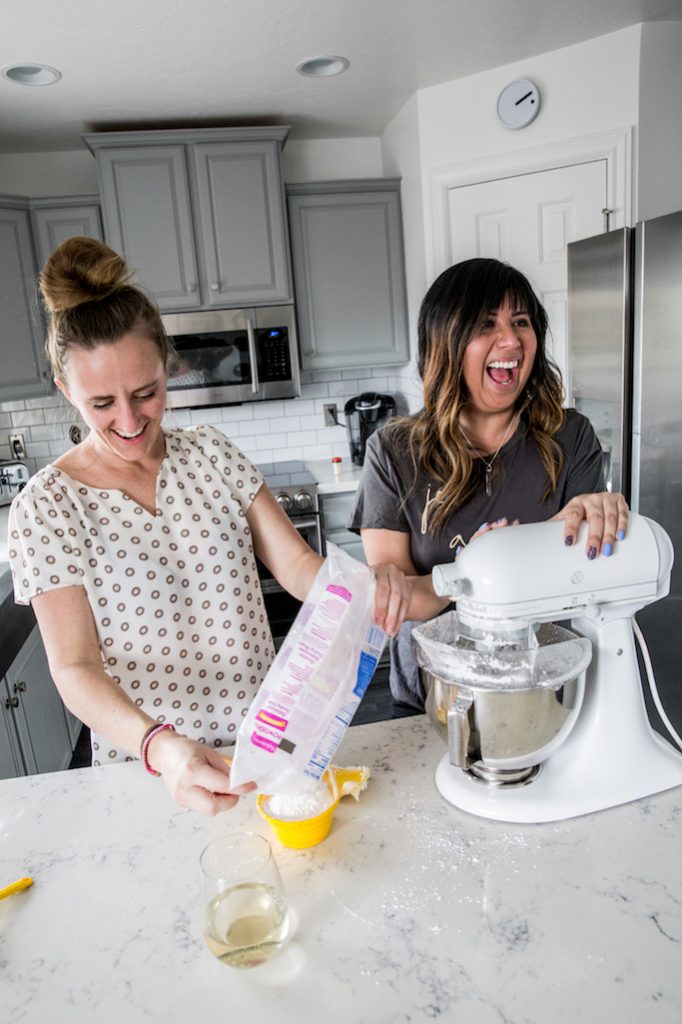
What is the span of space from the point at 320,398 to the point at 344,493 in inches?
27.8

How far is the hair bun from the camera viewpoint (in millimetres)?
1128

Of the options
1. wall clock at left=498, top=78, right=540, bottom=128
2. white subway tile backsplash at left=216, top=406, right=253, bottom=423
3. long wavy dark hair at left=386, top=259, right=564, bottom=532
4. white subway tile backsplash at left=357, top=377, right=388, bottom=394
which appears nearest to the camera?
long wavy dark hair at left=386, top=259, right=564, bottom=532

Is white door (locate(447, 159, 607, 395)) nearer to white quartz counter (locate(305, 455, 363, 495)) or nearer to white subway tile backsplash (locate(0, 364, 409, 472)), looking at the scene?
white subway tile backsplash (locate(0, 364, 409, 472))

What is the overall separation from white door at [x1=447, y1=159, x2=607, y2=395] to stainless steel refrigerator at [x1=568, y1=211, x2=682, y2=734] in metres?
0.37

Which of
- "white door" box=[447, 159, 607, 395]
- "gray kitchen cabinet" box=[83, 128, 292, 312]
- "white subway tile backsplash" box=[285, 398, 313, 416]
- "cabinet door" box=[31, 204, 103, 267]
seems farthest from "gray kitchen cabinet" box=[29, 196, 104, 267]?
"white door" box=[447, 159, 607, 395]

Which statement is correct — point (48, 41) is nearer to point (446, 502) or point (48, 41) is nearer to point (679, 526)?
point (446, 502)

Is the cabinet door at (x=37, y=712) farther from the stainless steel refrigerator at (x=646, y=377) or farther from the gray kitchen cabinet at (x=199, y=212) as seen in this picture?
the stainless steel refrigerator at (x=646, y=377)

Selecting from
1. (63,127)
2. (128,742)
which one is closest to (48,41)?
(63,127)

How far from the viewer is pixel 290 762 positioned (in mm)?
772

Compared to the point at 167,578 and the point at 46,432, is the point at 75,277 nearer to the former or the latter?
the point at 167,578

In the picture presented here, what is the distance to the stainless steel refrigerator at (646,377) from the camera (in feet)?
6.91

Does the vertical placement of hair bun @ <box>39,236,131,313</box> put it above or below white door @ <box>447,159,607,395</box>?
below

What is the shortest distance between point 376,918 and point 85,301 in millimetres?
958

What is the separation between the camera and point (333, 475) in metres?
3.29
